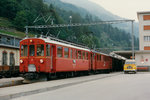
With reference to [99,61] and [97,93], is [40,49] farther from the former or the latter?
[99,61]

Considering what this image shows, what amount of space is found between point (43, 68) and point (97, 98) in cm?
901

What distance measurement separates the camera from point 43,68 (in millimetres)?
17766

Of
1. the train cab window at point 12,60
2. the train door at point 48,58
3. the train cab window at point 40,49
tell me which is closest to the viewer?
the train door at point 48,58

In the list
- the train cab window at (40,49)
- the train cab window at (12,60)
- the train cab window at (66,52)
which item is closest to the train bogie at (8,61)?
the train cab window at (12,60)

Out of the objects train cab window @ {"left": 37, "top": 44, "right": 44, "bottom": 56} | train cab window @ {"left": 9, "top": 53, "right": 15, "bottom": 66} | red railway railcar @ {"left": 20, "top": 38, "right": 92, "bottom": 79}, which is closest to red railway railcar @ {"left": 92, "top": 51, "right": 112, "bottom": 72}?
train cab window @ {"left": 9, "top": 53, "right": 15, "bottom": 66}

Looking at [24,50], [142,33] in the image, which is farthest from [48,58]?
[142,33]

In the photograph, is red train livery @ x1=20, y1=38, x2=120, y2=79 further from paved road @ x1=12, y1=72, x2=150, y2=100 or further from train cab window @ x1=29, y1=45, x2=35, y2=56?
paved road @ x1=12, y1=72, x2=150, y2=100

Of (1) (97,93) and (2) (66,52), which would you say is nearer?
(1) (97,93)

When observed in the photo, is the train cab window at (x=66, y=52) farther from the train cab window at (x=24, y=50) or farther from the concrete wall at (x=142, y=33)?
the concrete wall at (x=142, y=33)

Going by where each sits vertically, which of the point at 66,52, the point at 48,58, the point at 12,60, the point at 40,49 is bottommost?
the point at 12,60

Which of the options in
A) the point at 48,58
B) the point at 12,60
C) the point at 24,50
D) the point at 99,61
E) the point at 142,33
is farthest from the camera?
the point at 142,33

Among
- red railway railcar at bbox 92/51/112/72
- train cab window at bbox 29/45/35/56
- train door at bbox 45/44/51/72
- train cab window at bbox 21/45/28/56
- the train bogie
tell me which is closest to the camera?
train door at bbox 45/44/51/72

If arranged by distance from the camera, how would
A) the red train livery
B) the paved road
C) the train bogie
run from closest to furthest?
the paved road → the red train livery → the train bogie

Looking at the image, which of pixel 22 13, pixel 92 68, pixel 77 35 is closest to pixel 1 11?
pixel 22 13
